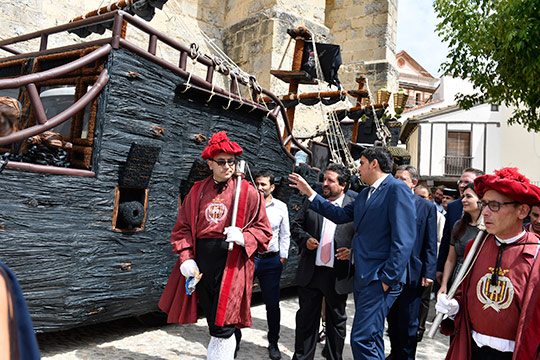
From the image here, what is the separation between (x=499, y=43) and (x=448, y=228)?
5327 millimetres

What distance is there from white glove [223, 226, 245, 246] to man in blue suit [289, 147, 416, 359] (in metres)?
0.87

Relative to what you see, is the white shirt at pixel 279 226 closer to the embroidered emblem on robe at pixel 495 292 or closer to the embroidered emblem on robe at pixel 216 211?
the embroidered emblem on robe at pixel 216 211

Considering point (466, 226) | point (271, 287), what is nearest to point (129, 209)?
point (271, 287)

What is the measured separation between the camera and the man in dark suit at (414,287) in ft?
13.4

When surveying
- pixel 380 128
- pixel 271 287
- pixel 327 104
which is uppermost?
pixel 380 128

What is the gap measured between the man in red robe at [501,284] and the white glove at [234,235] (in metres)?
1.40

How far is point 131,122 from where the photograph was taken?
4.27 metres

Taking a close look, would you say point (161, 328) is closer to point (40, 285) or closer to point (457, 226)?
point (40, 285)

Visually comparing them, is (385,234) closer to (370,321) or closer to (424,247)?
(370,321)

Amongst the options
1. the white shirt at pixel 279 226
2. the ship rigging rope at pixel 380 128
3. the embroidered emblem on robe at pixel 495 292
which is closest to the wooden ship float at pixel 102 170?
the white shirt at pixel 279 226

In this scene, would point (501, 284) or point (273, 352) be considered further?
point (273, 352)

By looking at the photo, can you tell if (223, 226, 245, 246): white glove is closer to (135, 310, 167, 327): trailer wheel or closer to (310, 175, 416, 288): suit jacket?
(310, 175, 416, 288): suit jacket

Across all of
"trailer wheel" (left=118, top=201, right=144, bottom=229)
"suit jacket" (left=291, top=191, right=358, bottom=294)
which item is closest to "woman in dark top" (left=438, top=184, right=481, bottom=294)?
"suit jacket" (left=291, top=191, right=358, bottom=294)

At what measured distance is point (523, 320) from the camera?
216cm
